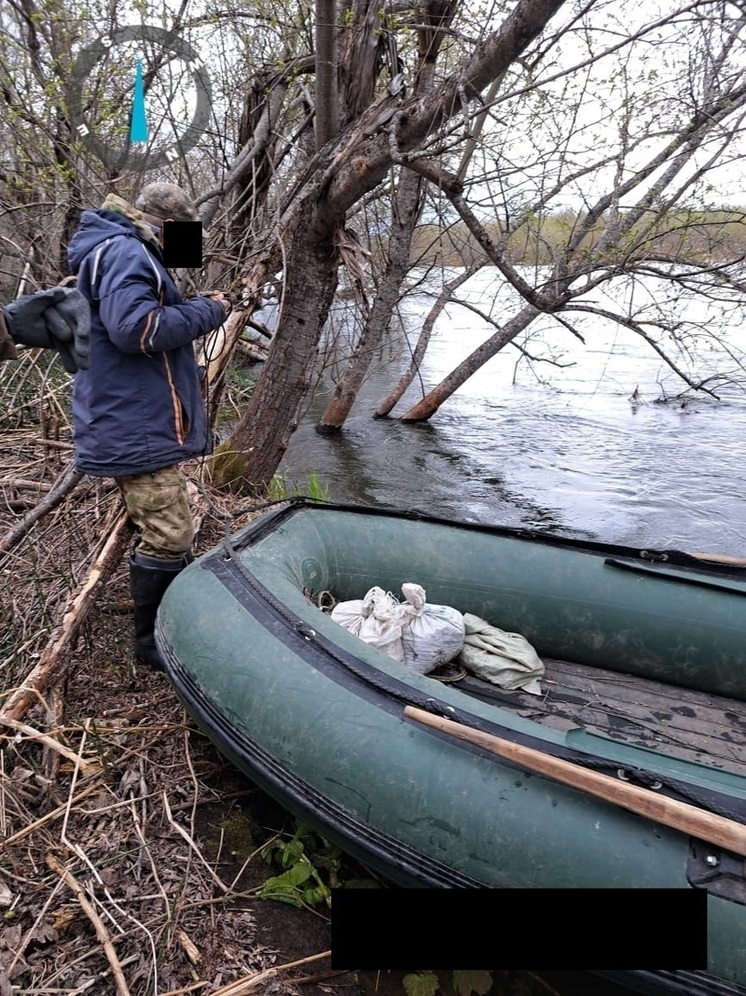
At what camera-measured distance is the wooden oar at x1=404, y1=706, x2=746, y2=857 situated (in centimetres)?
144

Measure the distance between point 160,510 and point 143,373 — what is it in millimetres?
521

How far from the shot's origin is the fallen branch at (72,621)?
2.28 metres

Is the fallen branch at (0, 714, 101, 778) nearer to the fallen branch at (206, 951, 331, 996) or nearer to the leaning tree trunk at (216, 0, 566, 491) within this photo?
the fallen branch at (206, 951, 331, 996)

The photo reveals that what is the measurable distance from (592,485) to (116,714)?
5.53 meters

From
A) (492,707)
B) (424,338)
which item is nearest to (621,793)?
(492,707)

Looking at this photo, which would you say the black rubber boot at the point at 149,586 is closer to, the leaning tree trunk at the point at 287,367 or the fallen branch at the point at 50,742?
the fallen branch at the point at 50,742

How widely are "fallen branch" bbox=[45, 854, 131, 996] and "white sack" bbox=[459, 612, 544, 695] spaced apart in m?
1.52

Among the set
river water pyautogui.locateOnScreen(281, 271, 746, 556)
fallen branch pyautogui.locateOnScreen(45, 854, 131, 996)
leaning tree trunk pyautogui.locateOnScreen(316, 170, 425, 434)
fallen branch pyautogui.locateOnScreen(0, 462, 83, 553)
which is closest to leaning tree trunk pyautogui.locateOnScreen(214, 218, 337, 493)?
river water pyautogui.locateOnScreen(281, 271, 746, 556)

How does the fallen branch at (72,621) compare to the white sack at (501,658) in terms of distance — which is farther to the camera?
the white sack at (501,658)

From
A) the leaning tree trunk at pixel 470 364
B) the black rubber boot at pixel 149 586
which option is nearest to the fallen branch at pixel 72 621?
the black rubber boot at pixel 149 586

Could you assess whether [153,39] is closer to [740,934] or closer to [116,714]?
[116,714]

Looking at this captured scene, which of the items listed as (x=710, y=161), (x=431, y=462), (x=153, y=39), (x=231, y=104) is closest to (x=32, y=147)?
(x=153, y=39)

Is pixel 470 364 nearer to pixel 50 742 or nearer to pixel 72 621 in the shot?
pixel 72 621

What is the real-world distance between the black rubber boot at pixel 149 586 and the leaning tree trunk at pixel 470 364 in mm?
5420
